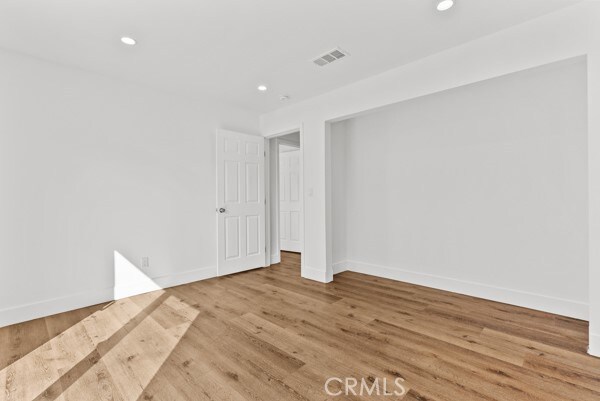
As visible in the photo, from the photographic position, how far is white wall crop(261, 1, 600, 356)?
2.13m

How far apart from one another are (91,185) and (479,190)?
4538mm

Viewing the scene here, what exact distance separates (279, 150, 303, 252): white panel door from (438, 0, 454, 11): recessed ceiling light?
174 inches

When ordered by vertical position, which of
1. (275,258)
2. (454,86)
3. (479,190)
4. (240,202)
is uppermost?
(454,86)

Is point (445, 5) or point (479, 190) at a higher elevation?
point (445, 5)

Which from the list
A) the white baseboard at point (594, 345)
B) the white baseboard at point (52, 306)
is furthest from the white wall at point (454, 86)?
the white baseboard at point (52, 306)

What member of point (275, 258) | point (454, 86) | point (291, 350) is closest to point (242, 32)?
point (454, 86)

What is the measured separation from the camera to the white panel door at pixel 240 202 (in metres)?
4.34

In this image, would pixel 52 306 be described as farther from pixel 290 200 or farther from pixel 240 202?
pixel 290 200

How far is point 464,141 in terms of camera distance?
11.4 ft

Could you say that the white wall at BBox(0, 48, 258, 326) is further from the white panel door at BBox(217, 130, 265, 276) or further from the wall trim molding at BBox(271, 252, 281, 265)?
the wall trim molding at BBox(271, 252, 281, 265)

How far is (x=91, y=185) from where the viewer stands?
10.7 ft

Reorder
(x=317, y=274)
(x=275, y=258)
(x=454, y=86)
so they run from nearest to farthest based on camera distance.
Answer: (x=454, y=86)
(x=317, y=274)
(x=275, y=258)

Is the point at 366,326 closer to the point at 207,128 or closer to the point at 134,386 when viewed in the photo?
the point at 134,386

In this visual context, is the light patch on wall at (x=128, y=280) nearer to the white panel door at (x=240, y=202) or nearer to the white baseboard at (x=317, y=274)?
the white panel door at (x=240, y=202)
